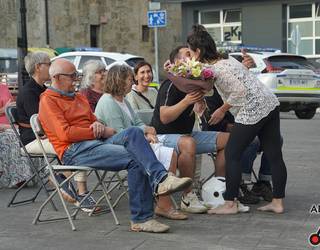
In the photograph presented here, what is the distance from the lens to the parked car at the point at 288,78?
17125 mm

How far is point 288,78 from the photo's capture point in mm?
17188

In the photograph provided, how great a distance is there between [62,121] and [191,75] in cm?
118

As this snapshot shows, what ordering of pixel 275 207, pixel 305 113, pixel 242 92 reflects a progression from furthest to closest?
pixel 305 113 < pixel 275 207 < pixel 242 92

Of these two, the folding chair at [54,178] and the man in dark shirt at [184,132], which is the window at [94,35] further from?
the folding chair at [54,178]

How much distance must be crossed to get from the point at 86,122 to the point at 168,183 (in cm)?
114

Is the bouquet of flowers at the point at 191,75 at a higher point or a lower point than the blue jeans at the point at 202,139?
higher

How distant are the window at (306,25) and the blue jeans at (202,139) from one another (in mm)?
24035

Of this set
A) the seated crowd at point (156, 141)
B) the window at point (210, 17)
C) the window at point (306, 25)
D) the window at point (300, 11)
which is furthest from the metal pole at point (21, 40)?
the window at point (210, 17)

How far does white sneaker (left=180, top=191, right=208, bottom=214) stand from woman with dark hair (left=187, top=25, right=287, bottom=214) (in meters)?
0.13

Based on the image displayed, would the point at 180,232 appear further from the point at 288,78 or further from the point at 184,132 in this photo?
the point at 288,78

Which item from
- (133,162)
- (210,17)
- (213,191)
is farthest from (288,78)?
(210,17)

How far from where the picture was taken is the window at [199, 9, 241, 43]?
31.6 metres

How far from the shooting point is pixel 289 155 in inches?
400

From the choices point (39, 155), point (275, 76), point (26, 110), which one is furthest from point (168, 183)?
point (275, 76)
